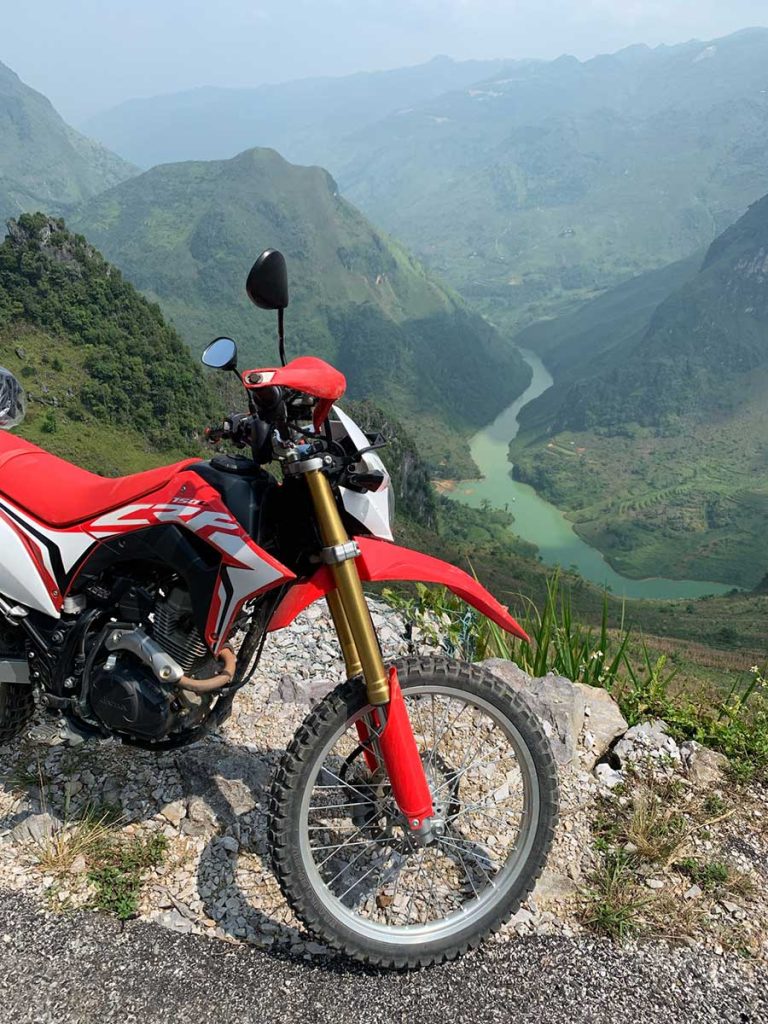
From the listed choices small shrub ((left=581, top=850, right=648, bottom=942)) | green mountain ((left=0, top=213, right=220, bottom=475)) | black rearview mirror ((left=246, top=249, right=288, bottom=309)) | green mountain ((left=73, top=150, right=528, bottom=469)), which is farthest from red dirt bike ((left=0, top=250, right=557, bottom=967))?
green mountain ((left=73, top=150, right=528, bottom=469))

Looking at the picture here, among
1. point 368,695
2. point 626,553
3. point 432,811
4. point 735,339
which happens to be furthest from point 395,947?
point 735,339

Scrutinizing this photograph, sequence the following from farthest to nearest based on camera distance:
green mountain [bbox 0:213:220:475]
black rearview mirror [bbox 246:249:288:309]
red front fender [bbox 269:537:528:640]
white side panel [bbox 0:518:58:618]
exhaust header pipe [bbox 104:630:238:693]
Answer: green mountain [bbox 0:213:220:475]
white side panel [bbox 0:518:58:618]
exhaust header pipe [bbox 104:630:238:693]
red front fender [bbox 269:537:528:640]
black rearview mirror [bbox 246:249:288:309]

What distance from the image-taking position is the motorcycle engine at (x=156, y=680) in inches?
102

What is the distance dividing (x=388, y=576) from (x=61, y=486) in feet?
4.61

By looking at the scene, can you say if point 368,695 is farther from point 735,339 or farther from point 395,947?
point 735,339

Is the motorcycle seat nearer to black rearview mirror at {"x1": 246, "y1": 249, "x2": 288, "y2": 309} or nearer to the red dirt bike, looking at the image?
the red dirt bike

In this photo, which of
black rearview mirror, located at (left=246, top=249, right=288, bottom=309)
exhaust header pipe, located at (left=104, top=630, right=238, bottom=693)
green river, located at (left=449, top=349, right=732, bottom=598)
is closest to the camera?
black rearview mirror, located at (left=246, top=249, right=288, bottom=309)

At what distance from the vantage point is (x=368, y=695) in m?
2.41

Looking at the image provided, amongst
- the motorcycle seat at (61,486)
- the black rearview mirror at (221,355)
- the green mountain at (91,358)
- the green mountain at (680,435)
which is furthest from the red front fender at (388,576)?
the green mountain at (680,435)

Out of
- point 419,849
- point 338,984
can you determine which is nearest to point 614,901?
point 419,849

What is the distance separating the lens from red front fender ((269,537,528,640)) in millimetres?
2406

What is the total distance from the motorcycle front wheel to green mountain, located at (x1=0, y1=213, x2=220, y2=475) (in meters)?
52.9

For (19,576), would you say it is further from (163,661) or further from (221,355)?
(221,355)

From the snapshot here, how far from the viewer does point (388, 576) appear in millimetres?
2400
